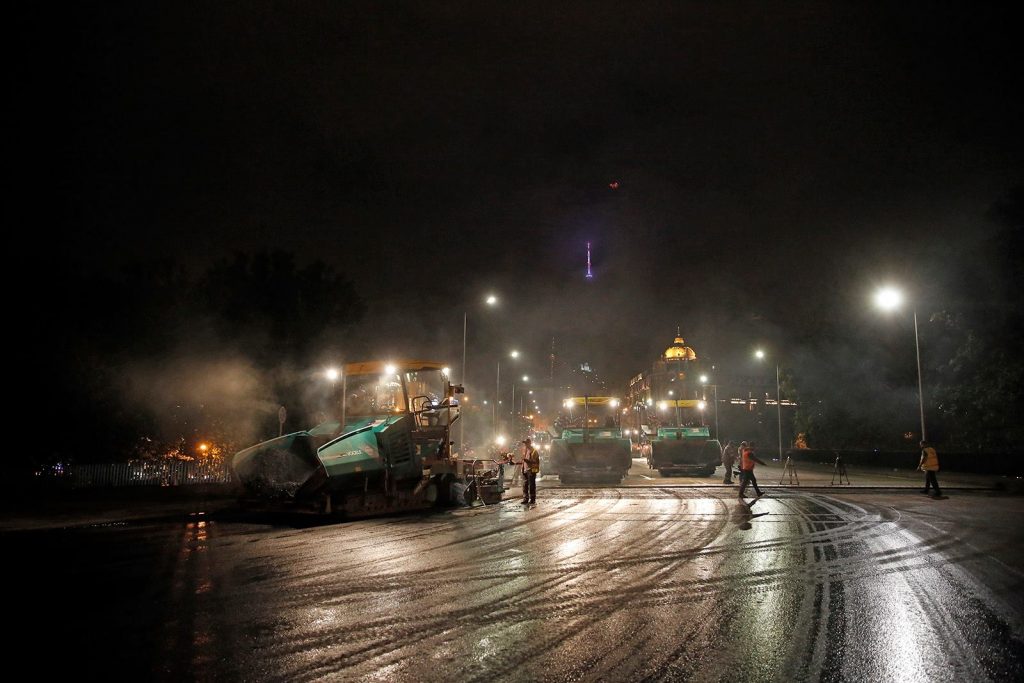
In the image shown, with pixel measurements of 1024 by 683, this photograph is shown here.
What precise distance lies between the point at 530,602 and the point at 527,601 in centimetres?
5

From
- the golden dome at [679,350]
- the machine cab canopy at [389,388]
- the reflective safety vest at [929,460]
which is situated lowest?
the reflective safety vest at [929,460]

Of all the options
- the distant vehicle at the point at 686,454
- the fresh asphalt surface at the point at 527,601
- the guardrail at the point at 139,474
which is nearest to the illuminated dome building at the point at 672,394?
the distant vehicle at the point at 686,454

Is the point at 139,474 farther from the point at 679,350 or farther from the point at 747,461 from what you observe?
the point at 679,350

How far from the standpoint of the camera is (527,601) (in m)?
6.86

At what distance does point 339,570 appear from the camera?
8445mm

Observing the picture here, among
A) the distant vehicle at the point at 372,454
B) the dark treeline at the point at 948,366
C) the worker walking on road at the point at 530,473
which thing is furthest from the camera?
the dark treeline at the point at 948,366

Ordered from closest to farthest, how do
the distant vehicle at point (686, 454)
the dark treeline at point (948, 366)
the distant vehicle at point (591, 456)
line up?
1. the distant vehicle at point (591, 456)
2. the distant vehicle at point (686, 454)
3. the dark treeline at point (948, 366)

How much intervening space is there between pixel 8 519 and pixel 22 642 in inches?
432

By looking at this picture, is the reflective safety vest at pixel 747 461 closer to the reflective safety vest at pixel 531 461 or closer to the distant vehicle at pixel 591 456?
the reflective safety vest at pixel 531 461

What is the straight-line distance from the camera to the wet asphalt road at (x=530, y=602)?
505cm

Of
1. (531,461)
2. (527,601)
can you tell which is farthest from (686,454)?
(527,601)

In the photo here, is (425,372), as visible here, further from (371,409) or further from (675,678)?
(675,678)

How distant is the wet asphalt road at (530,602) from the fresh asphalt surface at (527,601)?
3 centimetres

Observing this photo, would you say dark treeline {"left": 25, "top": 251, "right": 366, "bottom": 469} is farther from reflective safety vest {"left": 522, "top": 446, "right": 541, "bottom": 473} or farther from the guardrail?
reflective safety vest {"left": 522, "top": 446, "right": 541, "bottom": 473}
